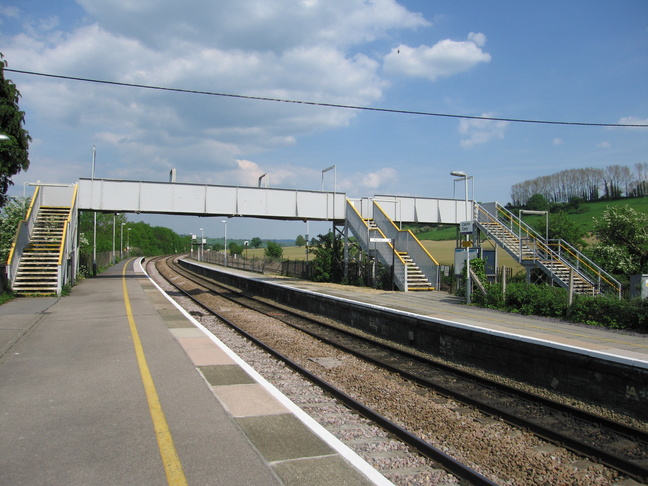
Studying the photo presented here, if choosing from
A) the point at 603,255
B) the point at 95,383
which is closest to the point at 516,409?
the point at 95,383

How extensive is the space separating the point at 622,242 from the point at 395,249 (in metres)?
12.2

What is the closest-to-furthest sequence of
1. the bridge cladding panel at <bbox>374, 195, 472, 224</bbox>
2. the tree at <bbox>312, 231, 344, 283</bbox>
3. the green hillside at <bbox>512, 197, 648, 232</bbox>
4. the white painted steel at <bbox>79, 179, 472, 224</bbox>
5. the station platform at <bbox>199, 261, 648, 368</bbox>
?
1. the station platform at <bbox>199, 261, 648, 368</bbox>
2. the white painted steel at <bbox>79, 179, 472, 224</bbox>
3. the bridge cladding panel at <bbox>374, 195, 472, 224</bbox>
4. the tree at <bbox>312, 231, 344, 283</bbox>
5. the green hillside at <bbox>512, 197, 648, 232</bbox>

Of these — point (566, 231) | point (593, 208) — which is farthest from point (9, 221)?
point (593, 208)

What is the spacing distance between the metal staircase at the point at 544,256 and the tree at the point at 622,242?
172 centimetres

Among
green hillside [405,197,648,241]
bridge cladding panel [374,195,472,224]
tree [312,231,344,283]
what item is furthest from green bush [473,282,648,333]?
green hillside [405,197,648,241]

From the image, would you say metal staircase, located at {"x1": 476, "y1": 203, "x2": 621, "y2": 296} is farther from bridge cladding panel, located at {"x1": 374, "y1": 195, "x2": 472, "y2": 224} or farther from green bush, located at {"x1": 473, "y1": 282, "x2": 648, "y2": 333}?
bridge cladding panel, located at {"x1": 374, "y1": 195, "x2": 472, "y2": 224}

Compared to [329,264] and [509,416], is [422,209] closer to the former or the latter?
[329,264]

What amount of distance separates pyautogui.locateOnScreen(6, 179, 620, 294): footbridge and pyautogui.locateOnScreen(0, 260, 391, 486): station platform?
15.6m

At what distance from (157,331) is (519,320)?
1029cm

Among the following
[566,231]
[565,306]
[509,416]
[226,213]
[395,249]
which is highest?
[226,213]

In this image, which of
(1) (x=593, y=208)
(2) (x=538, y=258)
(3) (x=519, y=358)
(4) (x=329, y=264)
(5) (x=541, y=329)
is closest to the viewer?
(3) (x=519, y=358)

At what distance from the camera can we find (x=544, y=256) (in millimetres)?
24234

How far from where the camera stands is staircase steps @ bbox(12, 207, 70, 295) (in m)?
21.4

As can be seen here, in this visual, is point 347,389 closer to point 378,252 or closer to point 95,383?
point 95,383
